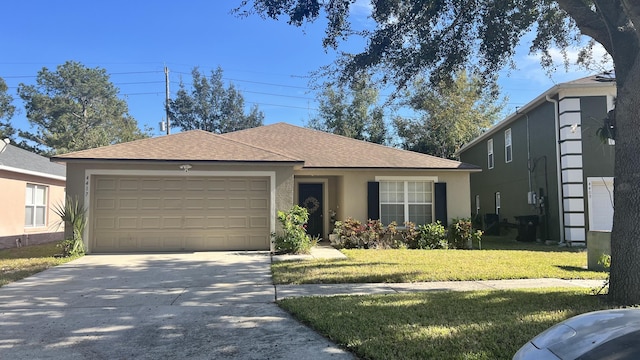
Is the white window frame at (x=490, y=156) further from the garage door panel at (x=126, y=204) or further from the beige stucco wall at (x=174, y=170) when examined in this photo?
the garage door panel at (x=126, y=204)

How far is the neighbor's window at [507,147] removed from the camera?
19125 millimetres

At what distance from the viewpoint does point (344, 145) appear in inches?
666

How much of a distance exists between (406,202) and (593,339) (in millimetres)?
12707

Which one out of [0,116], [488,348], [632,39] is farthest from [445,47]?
[0,116]

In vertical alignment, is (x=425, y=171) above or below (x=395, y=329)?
above

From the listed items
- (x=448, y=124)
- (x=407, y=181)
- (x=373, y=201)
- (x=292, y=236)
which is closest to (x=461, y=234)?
(x=407, y=181)

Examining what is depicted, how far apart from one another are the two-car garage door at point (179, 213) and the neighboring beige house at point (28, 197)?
434 centimetres

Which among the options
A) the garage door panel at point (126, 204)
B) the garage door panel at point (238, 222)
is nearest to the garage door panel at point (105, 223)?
the garage door panel at point (126, 204)

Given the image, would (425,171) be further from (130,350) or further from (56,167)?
(56,167)

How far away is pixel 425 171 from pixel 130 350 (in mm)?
11753

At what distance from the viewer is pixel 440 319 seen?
539 centimetres

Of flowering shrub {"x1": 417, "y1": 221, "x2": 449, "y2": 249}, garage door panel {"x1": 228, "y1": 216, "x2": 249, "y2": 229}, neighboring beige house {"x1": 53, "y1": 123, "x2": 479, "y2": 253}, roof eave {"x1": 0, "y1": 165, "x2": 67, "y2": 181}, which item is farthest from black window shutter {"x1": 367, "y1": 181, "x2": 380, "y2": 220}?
roof eave {"x1": 0, "y1": 165, "x2": 67, "y2": 181}

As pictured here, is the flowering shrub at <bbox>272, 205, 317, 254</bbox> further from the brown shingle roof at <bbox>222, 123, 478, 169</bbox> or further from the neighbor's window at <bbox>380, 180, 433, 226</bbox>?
the neighbor's window at <bbox>380, 180, 433, 226</bbox>

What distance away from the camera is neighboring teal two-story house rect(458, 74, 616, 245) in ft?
47.2
